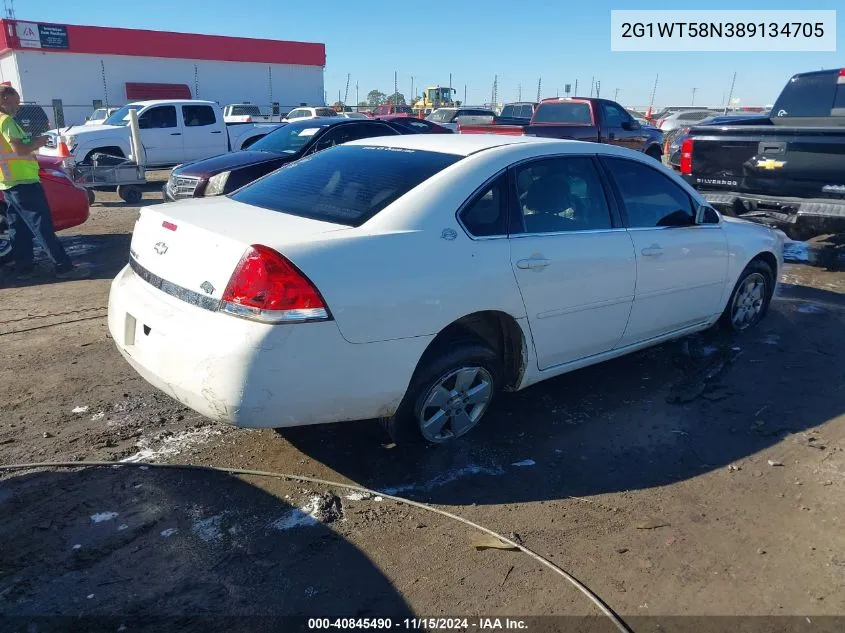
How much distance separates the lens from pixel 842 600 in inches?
105

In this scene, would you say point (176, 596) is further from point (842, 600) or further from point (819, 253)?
point (819, 253)

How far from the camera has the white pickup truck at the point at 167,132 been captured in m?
14.9

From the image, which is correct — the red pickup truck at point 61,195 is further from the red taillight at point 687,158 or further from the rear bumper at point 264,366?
the red taillight at point 687,158

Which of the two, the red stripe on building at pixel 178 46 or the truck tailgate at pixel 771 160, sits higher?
the red stripe on building at pixel 178 46

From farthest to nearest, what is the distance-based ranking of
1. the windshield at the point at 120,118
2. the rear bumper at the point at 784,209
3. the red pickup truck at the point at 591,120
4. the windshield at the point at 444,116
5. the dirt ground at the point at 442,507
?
the windshield at the point at 444,116 → the windshield at the point at 120,118 → the red pickup truck at the point at 591,120 → the rear bumper at the point at 784,209 → the dirt ground at the point at 442,507

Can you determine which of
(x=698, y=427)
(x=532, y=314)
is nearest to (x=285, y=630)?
(x=532, y=314)

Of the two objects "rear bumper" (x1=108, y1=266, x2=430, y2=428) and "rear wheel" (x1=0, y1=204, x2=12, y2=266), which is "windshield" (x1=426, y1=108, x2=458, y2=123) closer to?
"rear wheel" (x1=0, y1=204, x2=12, y2=266)

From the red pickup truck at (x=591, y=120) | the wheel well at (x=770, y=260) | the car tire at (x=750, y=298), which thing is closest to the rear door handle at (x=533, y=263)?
the car tire at (x=750, y=298)

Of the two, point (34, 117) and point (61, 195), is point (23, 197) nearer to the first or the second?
point (61, 195)

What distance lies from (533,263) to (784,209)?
5118 millimetres

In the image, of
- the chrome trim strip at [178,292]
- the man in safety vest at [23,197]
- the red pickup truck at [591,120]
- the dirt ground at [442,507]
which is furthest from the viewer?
the red pickup truck at [591,120]

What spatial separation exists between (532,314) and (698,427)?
132 centimetres

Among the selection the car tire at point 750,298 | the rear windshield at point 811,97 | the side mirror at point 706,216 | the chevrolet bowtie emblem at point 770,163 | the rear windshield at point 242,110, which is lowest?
the car tire at point 750,298

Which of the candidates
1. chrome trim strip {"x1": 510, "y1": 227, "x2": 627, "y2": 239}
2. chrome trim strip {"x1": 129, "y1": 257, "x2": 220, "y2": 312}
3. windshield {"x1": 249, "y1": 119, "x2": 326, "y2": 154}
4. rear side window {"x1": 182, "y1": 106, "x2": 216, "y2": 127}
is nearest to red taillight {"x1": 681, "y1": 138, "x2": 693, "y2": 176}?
chrome trim strip {"x1": 510, "y1": 227, "x2": 627, "y2": 239}
